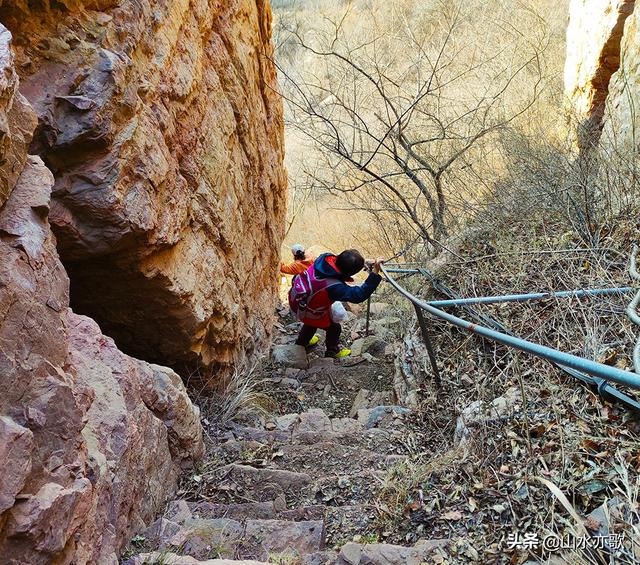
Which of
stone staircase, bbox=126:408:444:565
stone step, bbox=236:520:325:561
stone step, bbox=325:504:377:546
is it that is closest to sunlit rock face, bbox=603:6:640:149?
stone staircase, bbox=126:408:444:565

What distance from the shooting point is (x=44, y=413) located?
190 cm

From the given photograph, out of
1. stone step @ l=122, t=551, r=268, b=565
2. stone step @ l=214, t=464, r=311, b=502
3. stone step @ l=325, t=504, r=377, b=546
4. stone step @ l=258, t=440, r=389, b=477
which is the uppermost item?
stone step @ l=258, t=440, r=389, b=477

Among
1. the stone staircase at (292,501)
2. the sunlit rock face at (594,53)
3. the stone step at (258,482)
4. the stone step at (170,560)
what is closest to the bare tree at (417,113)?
the sunlit rock face at (594,53)

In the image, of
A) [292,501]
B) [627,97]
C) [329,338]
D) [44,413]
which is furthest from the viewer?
[329,338]

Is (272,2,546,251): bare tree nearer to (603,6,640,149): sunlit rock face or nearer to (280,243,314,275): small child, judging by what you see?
(280,243,314,275): small child

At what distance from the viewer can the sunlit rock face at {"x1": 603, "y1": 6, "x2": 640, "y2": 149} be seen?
18.0 ft

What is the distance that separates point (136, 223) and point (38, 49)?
111 cm

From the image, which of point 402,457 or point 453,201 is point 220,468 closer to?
point 402,457

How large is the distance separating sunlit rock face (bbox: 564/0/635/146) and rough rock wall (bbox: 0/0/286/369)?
460 centimetres

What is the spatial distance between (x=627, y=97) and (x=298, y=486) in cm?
530

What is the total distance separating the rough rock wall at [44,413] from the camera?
172 centimetres

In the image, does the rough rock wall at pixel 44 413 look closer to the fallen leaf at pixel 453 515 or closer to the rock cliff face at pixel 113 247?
the rock cliff face at pixel 113 247

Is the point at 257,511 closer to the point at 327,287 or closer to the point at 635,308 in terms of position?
the point at 635,308

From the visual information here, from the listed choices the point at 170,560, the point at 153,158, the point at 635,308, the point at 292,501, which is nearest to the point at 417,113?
the point at 153,158
